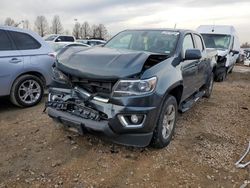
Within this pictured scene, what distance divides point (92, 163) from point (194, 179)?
128 centimetres

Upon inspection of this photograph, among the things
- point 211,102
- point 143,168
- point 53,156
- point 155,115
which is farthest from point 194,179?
point 211,102

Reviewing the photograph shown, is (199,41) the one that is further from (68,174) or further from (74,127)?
(68,174)

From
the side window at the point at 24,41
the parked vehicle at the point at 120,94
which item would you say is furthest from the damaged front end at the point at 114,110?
the side window at the point at 24,41

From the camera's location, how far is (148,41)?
16.9 ft

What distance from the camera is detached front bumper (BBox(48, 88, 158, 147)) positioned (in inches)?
141

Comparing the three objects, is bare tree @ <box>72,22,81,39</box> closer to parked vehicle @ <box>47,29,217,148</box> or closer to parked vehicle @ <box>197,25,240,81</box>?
parked vehicle @ <box>197,25,240,81</box>

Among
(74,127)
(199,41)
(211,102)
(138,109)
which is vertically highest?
(199,41)

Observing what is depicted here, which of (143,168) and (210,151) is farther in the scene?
(210,151)

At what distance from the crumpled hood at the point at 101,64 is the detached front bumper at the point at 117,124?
1.14 feet

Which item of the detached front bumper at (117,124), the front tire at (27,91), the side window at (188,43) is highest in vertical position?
the side window at (188,43)

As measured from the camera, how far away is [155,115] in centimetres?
376

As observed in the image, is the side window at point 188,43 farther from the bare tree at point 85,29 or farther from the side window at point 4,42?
the bare tree at point 85,29

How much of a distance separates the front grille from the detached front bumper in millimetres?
133

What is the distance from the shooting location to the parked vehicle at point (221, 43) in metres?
11.4
